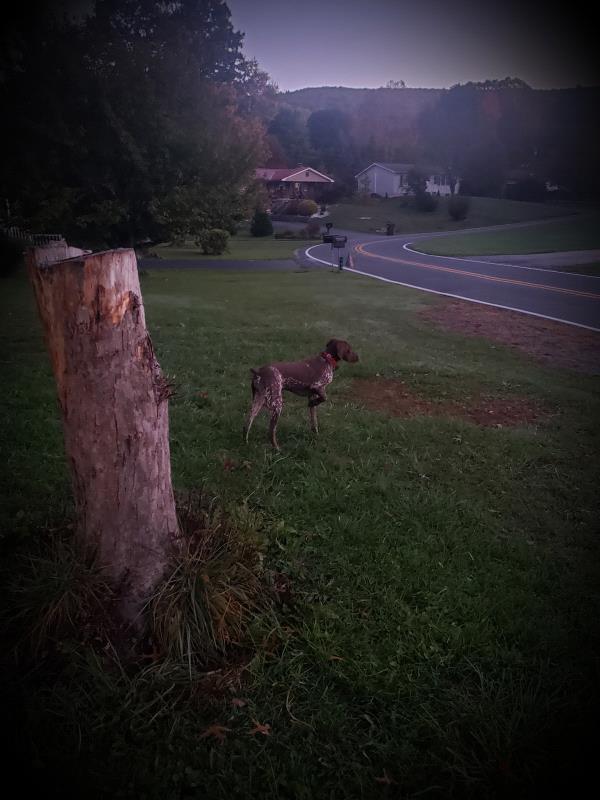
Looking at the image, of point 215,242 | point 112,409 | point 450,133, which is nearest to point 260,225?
point 215,242

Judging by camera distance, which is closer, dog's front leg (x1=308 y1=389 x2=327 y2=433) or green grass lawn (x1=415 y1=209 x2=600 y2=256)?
dog's front leg (x1=308 y1=389 x2=327 y2=433)

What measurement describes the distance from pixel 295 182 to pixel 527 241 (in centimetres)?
3437

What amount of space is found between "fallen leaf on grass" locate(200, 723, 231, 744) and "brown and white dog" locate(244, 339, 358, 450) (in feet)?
8.83

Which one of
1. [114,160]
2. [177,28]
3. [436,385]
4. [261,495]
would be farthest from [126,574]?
[177,28]

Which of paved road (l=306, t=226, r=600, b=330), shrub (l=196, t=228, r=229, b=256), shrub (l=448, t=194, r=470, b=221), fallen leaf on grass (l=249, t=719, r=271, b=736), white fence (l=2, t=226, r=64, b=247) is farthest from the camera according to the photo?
shrub (l=448, t=194, r=470, b=221)

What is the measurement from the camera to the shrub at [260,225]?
3694 cm

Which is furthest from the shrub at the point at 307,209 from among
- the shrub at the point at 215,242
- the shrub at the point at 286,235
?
the shrub at the point at 215,242

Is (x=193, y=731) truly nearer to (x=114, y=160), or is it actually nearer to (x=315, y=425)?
(x=315, y=425)

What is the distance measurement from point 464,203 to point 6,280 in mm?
36515

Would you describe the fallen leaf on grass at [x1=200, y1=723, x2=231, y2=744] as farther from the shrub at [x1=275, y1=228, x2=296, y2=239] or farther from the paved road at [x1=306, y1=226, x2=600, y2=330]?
the shrub at [x1=275, y1=228, x2=296, y2=239]

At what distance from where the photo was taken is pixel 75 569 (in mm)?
2531

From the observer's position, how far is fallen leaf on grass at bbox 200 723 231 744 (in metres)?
2.19

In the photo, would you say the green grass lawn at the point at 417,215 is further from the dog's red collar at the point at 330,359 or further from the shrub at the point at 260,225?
the dog's red collar at the point at 330,359

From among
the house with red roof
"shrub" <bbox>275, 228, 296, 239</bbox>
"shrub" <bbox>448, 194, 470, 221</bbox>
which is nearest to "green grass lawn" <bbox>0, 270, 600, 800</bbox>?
"shrub" <bbox>275, 228, 296, 239</bbox>
